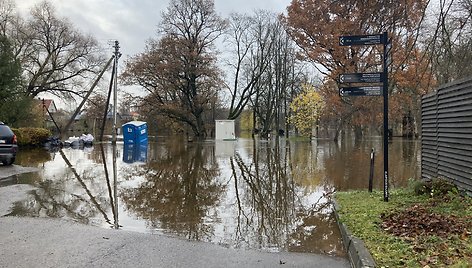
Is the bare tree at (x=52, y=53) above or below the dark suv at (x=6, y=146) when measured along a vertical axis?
above

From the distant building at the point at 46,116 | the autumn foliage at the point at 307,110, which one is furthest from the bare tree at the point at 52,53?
the autumn foliage at the point at 307,110

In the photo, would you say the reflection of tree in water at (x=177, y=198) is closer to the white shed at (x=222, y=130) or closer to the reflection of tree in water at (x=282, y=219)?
the reflection of tree in water at (x=282, y=219)

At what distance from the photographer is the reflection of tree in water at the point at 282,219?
5434mm

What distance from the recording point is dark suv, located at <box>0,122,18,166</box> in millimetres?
13961

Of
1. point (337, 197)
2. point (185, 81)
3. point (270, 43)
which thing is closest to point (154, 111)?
point (185, 81)

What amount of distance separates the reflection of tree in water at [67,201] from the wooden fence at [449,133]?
6.02 metres

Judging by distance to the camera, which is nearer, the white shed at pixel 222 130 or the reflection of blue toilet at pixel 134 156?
the reflection of blue toilet at pixel 134 156

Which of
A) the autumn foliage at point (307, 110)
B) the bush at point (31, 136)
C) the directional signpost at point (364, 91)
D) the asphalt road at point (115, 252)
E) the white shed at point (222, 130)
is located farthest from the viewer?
the autumn foliage at point (307, 110)

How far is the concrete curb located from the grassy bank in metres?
0.08

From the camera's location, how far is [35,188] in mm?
9711

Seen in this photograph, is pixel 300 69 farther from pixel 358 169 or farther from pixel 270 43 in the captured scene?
pixel 358 169

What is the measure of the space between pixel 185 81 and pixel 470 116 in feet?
125

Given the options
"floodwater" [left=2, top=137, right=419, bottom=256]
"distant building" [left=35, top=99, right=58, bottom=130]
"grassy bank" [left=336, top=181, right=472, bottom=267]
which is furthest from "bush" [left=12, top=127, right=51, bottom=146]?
"grassy bank" [left=336, top=181, right=472, bottom=267]

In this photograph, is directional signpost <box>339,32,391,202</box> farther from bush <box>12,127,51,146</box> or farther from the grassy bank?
bush <box>12,127,51,146</box>
